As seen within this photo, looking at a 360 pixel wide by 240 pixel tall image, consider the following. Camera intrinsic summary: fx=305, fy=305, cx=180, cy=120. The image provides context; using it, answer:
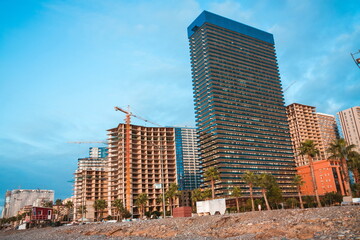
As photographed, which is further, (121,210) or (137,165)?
(137,165)

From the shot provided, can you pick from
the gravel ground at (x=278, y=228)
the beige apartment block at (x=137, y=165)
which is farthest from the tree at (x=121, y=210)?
the gravel ground at (x=278, y=228)

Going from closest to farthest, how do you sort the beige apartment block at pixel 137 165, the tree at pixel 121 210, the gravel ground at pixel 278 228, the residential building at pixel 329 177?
the gravel ground at pixel 278 228, the tree at pixel 121 210, the residential building at pixel 329 177, the beige apartment block at pixel 137 165

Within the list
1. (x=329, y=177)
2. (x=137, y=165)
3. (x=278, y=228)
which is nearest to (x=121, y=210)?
(x=137, y=165)

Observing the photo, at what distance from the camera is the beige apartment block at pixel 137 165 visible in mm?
170125

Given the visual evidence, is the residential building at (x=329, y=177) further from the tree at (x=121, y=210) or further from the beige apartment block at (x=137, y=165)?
the tree at (x=121, y=210)

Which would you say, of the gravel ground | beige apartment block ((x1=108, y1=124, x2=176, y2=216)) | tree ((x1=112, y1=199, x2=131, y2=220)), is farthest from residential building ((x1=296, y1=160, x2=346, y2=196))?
the gravel ground

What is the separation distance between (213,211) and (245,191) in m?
108

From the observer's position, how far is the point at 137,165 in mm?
176625

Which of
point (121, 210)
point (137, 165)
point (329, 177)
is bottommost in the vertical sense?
point (121, 210)

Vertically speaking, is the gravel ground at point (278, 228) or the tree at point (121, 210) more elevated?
the tree at point (121, 210)

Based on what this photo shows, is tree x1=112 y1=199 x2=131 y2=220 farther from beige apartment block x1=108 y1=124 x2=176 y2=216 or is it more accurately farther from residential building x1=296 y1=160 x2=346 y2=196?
residential building x1=296 y1=160 x2=346 y2=196

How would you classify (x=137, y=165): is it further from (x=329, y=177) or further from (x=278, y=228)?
(x=278, y=228)

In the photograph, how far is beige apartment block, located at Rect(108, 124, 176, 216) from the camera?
170 meters

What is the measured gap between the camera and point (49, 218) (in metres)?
121
